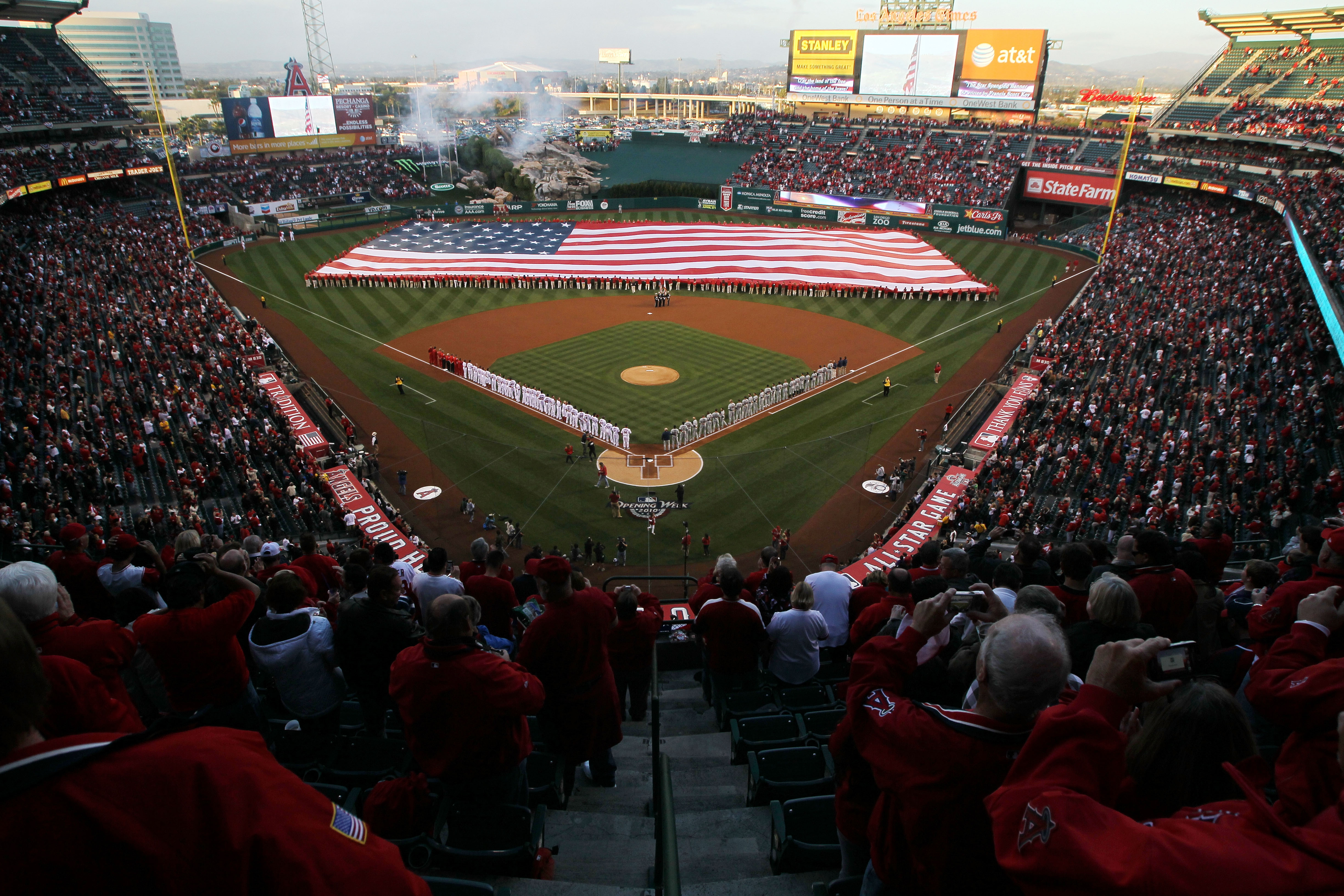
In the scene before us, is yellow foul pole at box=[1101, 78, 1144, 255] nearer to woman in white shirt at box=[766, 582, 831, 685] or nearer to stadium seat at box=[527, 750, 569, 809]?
woman in white shirt at box=[766, 582, 831, 685]

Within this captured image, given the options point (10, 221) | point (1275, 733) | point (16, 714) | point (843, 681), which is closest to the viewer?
point (16, 714)

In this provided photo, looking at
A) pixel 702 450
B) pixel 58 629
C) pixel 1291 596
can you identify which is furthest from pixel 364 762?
pixel 702 450

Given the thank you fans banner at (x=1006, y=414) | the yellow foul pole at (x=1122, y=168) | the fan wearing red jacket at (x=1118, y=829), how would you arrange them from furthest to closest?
the yellow foul pole at (x=1122, y=168) → the thank you fans banner at (x=1006, y=414) → the fan wearing red jacket at (x=1118, y=829)

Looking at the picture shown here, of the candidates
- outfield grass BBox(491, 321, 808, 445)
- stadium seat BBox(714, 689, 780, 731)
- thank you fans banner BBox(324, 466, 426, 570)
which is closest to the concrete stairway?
stadium seat BBox(714, 689, 780, 731)

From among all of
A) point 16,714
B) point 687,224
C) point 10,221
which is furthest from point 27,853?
point 687,224

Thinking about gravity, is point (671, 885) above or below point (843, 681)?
above

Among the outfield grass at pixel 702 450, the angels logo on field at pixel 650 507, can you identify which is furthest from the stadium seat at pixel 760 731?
the angels logo on field at pixel 650 507

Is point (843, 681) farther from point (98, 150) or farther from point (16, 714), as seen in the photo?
point (98, 150)

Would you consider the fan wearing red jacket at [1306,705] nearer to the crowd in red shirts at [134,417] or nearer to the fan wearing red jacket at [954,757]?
the fan wearing red jacket at [954,757]
